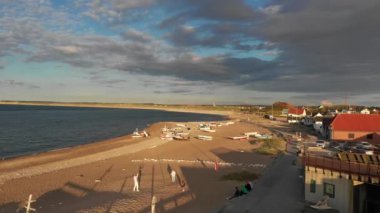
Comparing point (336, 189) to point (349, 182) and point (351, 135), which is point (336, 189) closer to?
point (349, 182)

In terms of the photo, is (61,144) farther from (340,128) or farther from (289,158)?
(340,128)

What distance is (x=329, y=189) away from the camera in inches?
716

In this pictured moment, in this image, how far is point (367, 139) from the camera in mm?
45656

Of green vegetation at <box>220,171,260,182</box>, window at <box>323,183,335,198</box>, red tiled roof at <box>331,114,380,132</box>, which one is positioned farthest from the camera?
red tiled roof at <box>331,114,380,132</box>

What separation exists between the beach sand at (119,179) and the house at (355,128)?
1195cm

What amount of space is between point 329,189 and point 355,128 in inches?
1272

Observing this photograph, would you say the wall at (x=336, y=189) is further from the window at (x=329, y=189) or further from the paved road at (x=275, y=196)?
the paved road at (x=275, y=196)

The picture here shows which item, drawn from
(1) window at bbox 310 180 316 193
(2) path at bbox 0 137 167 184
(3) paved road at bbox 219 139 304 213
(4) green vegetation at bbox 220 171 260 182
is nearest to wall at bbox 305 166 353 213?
(1) window at bbox 310 180 316 193

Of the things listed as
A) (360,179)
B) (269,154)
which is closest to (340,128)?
(269,154)

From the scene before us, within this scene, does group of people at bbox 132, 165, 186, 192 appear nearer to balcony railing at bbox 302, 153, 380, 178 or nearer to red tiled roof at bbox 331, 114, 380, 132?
balcony railing at bbox 302, 153, 380, 178

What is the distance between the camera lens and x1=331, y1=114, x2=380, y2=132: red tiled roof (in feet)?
152

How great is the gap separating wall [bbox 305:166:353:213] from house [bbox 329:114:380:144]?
3036 centimetres

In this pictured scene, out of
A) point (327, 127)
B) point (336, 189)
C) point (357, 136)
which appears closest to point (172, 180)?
point (336, 189)

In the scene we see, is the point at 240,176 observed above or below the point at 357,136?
below
